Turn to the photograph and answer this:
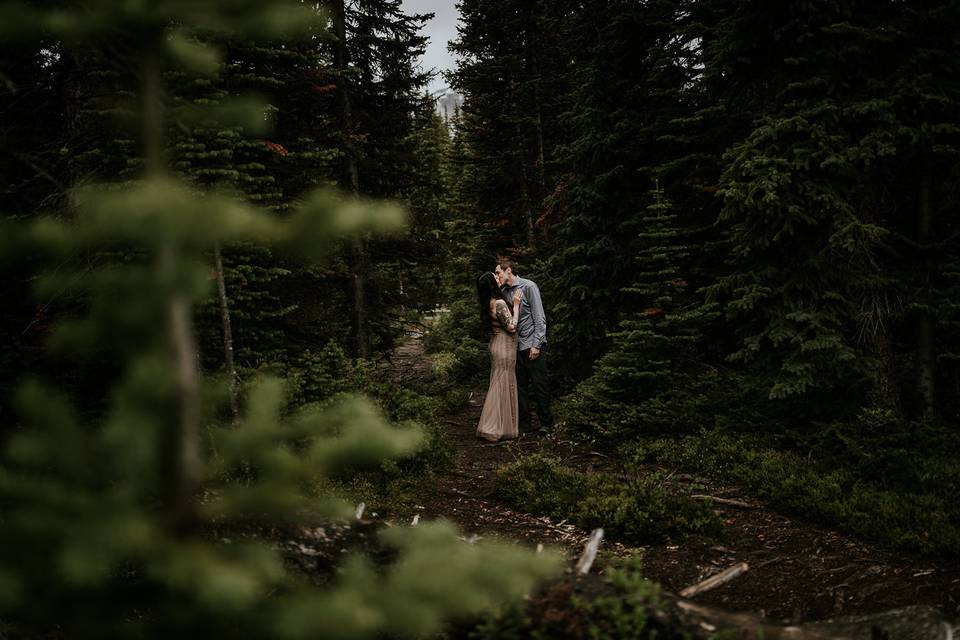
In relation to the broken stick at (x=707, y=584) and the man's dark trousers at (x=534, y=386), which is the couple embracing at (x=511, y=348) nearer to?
the man's dark trousers at (x=534, y=386)

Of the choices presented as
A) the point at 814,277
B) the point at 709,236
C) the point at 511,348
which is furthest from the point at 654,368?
the point at 709,236

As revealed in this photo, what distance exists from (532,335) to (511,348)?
504mm

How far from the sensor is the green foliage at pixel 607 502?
5.65 m

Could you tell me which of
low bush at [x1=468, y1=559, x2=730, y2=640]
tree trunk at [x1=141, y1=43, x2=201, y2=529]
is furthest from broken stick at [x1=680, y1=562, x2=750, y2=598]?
tree trunk at [x1=141, y1=43, x2=201, y2=529]

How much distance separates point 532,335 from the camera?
1041cm

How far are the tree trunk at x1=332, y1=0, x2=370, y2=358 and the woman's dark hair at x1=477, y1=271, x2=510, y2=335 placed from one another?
360 cm

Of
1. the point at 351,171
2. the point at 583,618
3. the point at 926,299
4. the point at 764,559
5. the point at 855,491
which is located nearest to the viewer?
the point at 583,618

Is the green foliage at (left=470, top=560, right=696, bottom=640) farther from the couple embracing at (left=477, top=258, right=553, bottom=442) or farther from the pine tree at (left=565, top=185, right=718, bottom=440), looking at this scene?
the couple embracing at (left=477, top=258, right=553, bottom=442)

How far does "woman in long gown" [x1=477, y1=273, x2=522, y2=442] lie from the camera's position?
33.3 ft

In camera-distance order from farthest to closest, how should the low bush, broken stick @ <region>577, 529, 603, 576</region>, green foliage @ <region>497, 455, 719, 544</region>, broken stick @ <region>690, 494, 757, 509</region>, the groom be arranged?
the groom < broken stick @ <region>690, 494, 757, 509</region> < green foliage @ <region>497, 455, 719, 544</region> < broken stick @ <region>577, 529, 603, 576</region> < the low bush

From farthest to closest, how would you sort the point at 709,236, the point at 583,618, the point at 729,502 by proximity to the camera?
the point at 709,236, the point at 729,502, the point at 583,618

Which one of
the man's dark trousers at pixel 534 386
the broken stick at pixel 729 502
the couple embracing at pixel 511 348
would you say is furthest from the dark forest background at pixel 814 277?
the couple embracing at pixel 511 348

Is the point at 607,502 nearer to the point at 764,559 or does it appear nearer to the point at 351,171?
the point at 764,559

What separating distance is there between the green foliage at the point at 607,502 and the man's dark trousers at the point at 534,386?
114 inches
